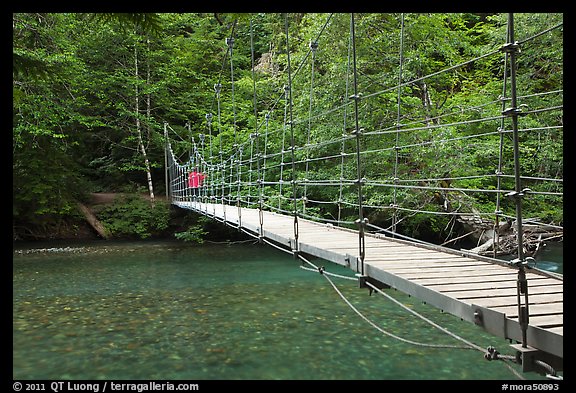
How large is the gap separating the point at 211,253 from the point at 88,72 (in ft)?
13.1

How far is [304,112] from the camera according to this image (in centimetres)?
670

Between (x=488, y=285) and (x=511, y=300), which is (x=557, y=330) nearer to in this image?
(x=511, y=300)

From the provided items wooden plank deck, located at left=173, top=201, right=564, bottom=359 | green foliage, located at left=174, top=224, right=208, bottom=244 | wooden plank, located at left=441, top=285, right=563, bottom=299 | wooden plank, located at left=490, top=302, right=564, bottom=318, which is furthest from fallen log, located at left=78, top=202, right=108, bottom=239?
wooden plank, located at left=490, top=302, right=564, bottom=318

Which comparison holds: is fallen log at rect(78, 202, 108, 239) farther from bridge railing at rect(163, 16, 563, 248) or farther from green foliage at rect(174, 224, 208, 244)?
bridge railing at rect(163, 16, 563, 248)

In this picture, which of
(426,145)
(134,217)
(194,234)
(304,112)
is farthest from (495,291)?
(134,217)

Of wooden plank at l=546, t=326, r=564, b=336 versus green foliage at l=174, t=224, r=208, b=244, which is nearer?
wooden plank at l=546, t=326, r=564, b=336

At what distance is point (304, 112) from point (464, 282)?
534 centimetres

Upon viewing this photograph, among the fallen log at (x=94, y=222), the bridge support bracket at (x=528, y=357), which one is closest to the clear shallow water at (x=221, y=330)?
the bridge support bracket at (x=528, y=357)

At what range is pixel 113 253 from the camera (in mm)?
6965

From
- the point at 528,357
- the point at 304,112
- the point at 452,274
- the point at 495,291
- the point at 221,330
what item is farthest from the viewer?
the point at 304,112

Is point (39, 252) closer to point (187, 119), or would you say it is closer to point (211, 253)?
point (211, 253)

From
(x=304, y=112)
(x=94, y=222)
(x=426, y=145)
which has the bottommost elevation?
(x=94, y=222)

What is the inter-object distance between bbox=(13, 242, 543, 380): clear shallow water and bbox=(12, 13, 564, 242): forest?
2.36ft

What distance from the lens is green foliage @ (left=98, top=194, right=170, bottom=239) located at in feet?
27.6
